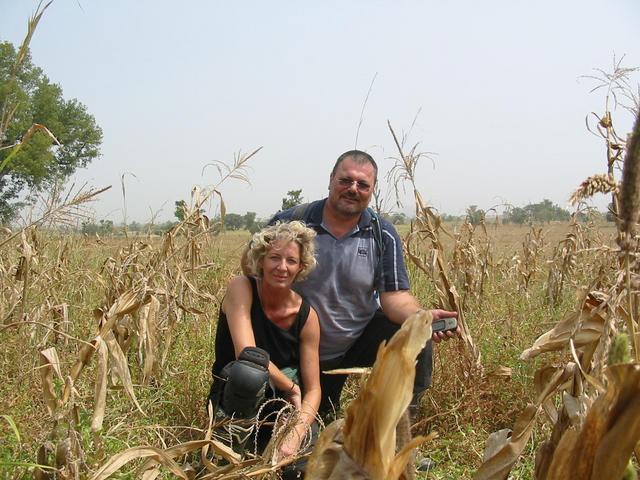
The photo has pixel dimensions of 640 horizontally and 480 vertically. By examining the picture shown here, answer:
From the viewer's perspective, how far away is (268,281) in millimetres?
3029

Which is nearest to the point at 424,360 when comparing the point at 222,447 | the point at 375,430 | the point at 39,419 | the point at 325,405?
the point at 325,405

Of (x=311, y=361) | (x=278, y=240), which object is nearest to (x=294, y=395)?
(x=311, y=361)

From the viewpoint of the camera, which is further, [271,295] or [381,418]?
[271,295]

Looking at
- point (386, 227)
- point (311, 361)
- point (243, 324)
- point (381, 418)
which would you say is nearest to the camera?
point (381, 418)

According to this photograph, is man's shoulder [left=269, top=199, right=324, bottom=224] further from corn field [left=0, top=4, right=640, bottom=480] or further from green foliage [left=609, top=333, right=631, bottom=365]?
green foliage [left=609, top=333, right=631, bottom=365]

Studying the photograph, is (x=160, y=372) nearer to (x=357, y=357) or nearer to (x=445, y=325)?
(x=357, y=357)

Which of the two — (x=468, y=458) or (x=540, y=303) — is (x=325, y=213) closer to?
(x=468, y=458)

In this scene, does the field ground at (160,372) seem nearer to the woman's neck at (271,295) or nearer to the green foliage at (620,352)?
the woman's neck at (271,295)

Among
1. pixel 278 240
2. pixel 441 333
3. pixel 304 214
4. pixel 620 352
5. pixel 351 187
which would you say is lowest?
pixel 441 333

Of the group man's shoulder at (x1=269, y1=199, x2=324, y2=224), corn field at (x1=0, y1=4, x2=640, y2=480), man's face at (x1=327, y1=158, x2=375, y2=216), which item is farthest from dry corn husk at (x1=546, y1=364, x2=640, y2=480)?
man's shoulder at (x1=269, y1=199, x2=324, y2=224)

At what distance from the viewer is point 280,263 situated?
9.80ft

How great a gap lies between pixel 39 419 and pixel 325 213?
1.87 meters

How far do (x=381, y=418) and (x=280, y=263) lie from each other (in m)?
1.81

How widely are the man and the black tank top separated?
347 millimetres
